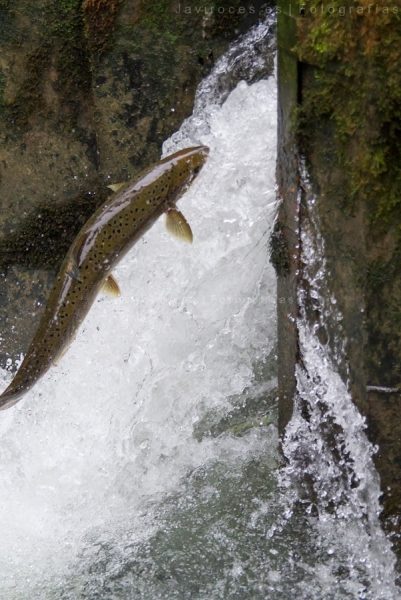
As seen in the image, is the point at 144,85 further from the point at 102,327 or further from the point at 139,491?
the point at 139,491

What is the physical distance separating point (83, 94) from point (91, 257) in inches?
49.0

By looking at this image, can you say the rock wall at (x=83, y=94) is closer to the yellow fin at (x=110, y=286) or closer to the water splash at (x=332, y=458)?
the yellow fin at (x=110, y=286)

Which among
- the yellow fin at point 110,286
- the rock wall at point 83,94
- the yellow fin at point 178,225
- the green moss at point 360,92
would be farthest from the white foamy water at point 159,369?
the green moss at point 360,92

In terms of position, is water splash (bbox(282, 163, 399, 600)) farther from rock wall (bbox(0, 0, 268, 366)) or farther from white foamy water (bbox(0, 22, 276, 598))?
rock wall (bbox(0, 0, 268, 366))

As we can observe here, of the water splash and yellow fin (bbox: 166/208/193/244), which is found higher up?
yellow fin (bbox: 166/208/193/244)

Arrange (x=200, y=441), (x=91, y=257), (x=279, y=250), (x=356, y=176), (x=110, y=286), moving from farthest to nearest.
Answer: (x=200, y=441) → (x=110, y=286) → (x=91, y=257) → (x=279, y=250) → (x=356, y=176)

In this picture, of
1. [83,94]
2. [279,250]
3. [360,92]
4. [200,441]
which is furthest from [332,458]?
[83,94]

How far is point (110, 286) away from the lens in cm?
413

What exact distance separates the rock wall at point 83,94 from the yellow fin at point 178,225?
3.11 feet

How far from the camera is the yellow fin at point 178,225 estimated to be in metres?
4.15

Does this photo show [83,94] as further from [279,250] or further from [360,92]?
[360,92]

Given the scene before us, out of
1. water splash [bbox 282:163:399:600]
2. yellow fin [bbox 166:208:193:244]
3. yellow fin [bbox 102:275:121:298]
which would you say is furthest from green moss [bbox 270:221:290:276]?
yellow fin [bbox 102:275:121:298]

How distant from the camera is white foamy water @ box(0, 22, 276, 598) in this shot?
14.9 feet

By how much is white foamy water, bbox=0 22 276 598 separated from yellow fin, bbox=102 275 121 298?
0.69 metres
